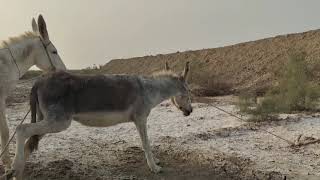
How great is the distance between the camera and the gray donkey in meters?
7.82

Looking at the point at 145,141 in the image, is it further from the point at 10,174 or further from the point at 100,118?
the point at 10,174

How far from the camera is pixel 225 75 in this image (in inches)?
1124

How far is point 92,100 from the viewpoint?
27.3ft

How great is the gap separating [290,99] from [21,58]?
873 centimetres

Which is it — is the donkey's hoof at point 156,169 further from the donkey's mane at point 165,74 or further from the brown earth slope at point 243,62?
the brown earth slope at point 243,62

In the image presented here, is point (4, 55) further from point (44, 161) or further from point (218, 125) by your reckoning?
point (218, 125)

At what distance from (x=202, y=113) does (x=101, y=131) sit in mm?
3391

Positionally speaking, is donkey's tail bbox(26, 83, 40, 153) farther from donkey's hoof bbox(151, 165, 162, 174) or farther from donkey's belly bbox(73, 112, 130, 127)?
donkey's hoof bbox(151, 165, 162, 174)

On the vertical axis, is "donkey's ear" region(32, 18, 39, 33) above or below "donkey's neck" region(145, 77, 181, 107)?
above

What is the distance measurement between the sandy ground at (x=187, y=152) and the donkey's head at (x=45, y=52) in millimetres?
1689

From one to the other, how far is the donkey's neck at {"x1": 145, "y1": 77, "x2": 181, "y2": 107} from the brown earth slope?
12353 millimetres

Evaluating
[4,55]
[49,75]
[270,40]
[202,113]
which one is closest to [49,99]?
[49,75]

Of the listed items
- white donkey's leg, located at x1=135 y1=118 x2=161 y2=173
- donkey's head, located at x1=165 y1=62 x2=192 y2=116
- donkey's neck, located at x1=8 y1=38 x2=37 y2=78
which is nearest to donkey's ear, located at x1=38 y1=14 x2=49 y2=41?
donkey's neck, located at x1=8 y1=38 x2=37 y2=78

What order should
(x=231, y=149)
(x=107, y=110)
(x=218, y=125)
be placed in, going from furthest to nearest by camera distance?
(x=218, y=125), (x=231, y=149), (x=107, y=110)
